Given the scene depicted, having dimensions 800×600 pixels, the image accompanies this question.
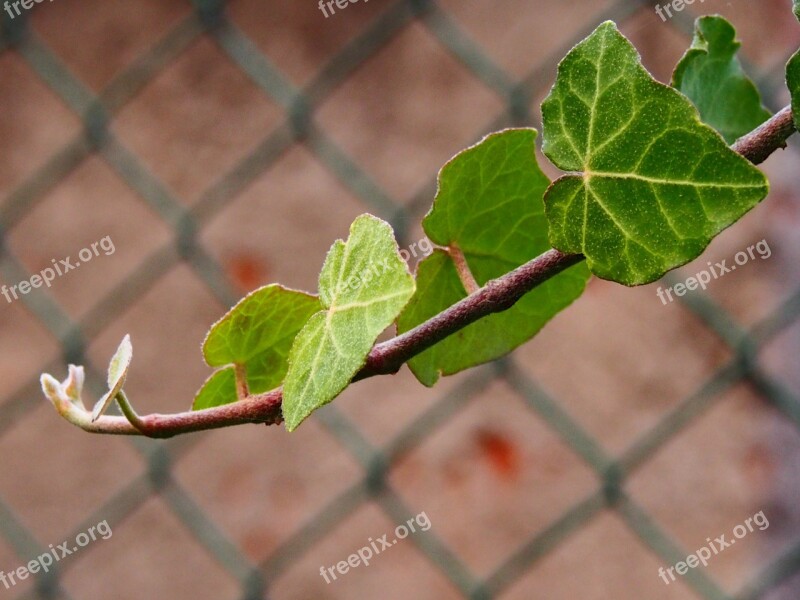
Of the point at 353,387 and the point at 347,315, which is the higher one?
the point at 347,315

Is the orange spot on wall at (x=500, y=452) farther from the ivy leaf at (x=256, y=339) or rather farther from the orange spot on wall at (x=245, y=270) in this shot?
the ivy leaf at (x=256, y=339)

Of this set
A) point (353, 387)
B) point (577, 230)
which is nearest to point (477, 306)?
point (577, 230)

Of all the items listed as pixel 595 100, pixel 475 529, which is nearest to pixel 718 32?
pixel 595 100

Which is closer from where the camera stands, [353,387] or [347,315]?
[347,315]

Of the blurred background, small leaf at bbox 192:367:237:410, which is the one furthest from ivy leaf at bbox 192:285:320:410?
the blurred background

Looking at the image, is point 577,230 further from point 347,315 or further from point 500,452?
Result: point 500,452

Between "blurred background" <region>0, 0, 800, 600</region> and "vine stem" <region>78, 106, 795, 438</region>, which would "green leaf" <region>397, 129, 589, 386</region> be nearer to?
"vine stem" <region>78, 106, 795, 438</region>
